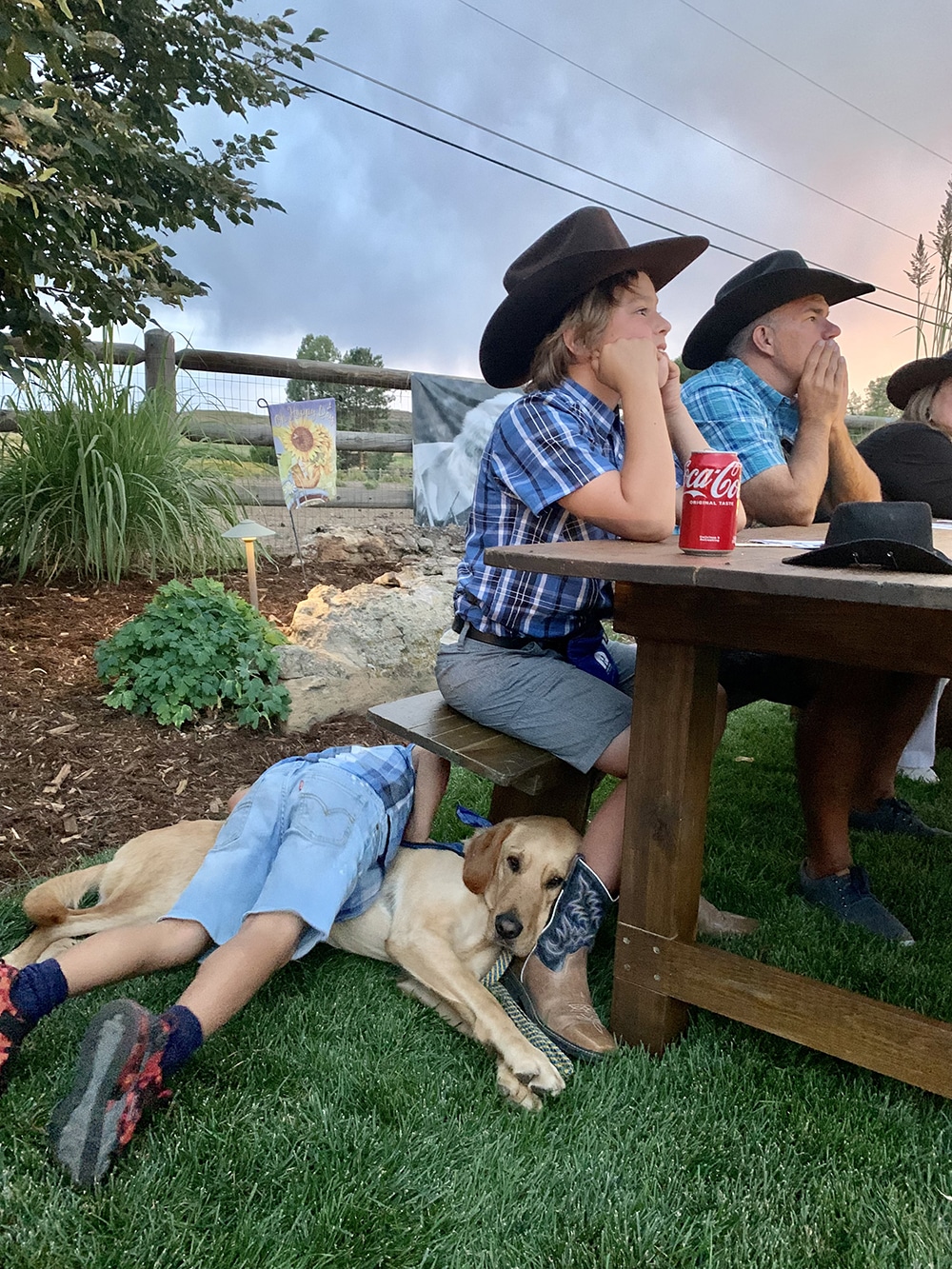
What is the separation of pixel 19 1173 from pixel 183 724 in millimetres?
2383

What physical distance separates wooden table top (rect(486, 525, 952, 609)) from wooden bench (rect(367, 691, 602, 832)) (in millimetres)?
518

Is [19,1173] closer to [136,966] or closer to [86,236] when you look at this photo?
[136,966]

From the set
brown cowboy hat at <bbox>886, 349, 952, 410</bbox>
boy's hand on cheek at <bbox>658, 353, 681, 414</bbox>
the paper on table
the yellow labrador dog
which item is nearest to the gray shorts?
the yellow labrador dog

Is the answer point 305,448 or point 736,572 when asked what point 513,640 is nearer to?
point 736,572

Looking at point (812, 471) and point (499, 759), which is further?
point (812, 471)

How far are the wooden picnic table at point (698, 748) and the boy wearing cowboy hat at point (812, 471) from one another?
0.81m

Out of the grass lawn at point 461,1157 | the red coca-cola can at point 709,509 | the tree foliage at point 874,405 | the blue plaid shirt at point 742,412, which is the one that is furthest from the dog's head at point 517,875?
the tree foliage at point 874,405

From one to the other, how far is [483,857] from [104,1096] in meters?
0.88

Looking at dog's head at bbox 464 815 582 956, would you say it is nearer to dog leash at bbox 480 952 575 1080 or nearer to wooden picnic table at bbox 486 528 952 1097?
dog leash at bbox 480 952 575 1080

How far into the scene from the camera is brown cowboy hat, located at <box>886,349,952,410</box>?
351 cm

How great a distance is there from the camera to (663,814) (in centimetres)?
180

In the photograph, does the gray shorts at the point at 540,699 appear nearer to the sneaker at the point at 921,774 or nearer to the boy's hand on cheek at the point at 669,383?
the boy's hand on cheek at the point at 669,383

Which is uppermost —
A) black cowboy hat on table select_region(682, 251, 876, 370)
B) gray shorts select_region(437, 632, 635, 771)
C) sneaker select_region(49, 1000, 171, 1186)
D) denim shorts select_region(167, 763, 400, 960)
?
black cowboy hat on table select_region(682, 251, 876, 370)

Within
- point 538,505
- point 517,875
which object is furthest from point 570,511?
point 517,875
